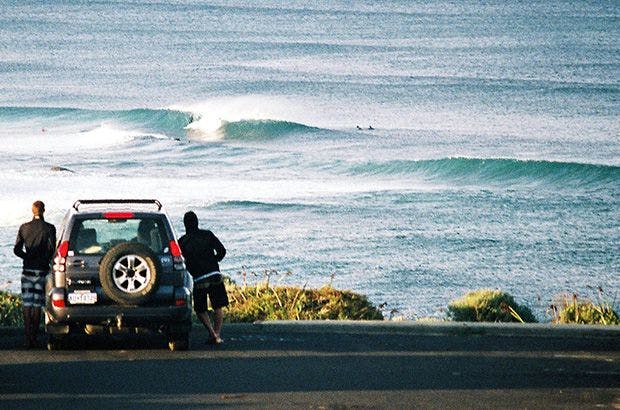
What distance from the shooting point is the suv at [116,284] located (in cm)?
1330

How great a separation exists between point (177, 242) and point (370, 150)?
155 feet

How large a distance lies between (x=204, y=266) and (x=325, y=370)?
2247 millimetres

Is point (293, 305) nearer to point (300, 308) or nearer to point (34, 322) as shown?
point (300, 308)

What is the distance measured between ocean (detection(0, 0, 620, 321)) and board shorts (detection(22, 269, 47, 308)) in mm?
7458

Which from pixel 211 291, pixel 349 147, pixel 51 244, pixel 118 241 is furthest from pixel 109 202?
pixel 349 147

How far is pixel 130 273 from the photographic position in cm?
1331

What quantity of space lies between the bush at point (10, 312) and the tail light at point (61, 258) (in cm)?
320

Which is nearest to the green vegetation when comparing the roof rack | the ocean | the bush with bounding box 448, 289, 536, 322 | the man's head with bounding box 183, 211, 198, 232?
the bush with bounding box 448, 289, 536, 322

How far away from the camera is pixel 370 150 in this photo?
61.2 meters

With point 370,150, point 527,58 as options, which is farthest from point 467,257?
point 527,58

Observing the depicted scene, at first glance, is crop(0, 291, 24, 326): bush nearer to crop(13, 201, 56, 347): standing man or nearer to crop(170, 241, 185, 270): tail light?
crop(13, 201, 56, 347): standing man

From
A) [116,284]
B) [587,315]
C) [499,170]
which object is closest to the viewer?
[116,284]

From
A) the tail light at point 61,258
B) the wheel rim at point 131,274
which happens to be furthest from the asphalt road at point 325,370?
the tail light at point 61,258

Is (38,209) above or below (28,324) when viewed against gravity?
above
